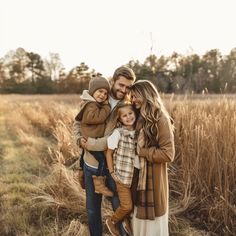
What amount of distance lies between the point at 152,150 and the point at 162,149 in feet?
0.20

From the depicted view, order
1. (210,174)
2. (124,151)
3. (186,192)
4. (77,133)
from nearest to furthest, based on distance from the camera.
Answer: (124,151)
(77,133)
(210,174)
(186,192)

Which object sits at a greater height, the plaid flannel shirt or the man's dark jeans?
the plaid flannel shirt

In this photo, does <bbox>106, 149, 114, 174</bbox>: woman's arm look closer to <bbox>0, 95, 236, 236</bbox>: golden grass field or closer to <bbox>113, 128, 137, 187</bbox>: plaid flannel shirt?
<bbox>113, 128, 137, 187</bbox>: plaid flannel shirt

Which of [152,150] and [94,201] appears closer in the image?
[152,150]

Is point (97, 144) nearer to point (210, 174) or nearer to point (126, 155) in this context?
point (126, 155)

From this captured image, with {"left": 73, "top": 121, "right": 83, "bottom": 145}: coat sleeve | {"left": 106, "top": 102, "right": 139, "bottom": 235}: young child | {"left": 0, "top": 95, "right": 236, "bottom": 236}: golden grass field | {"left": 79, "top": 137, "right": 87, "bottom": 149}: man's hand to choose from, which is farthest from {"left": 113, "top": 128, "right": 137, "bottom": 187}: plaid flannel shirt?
{"left": 0, "top": 95, "right": 236, "bottom": 236}: golden grass field

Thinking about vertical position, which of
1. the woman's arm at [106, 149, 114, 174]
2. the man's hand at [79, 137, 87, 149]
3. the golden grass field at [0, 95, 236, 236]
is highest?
the man's hand at [79, 137, 87, 149]

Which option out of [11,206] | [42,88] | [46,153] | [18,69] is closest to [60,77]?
[42,88]

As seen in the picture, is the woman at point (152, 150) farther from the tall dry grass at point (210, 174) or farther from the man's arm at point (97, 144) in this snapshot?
the tall dry grass at point (210, 174)

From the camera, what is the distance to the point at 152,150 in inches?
85.8

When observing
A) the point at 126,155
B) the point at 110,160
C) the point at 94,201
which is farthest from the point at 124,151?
the point at 94,201

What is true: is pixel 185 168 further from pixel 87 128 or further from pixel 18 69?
pixel 18 69

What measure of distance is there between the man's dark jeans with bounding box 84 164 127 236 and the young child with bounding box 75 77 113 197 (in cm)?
5

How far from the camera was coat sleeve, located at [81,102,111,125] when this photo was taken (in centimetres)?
240
